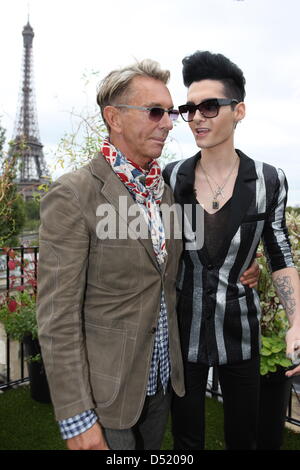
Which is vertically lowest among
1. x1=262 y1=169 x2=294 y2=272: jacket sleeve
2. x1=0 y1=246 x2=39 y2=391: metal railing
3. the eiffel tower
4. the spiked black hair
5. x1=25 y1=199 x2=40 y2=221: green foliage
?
x1=0 y1=246 x2=39 y2=391: metal railing

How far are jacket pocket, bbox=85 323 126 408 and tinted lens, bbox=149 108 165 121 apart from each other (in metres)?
1.12

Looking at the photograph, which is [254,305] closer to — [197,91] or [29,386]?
[197,91]

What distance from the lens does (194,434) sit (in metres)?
2.42

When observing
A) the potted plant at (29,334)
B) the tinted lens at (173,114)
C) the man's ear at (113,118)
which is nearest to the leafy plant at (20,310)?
the potted plant at (29,334)

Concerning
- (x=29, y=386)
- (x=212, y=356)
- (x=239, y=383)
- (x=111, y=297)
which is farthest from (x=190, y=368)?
(x=29, y=386)

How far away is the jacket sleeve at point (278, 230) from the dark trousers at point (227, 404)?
0.67 metres

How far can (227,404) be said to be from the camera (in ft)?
8.05

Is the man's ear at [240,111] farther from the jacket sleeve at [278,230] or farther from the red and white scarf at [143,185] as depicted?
the red and white scarf at [143,185]

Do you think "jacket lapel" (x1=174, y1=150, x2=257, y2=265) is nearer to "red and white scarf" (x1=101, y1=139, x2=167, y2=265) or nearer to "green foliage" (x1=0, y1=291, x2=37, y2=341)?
"red and white scarf" (x1=101, y1=139, x2=167, y2=265)

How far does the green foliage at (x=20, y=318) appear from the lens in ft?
16.7

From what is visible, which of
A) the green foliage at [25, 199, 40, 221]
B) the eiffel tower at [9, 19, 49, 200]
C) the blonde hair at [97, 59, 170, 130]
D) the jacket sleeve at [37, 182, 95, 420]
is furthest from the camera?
the green foliage at [25, 199, 40, 221]

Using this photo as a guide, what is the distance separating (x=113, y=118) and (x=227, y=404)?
1890 millimetres

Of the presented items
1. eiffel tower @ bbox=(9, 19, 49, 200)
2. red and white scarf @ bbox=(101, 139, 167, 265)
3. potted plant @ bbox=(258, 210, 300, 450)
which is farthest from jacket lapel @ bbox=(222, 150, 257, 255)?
eiffel tower @ bbox=(9, 19, 49, 200)

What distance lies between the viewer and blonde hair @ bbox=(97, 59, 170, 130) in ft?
6.61
